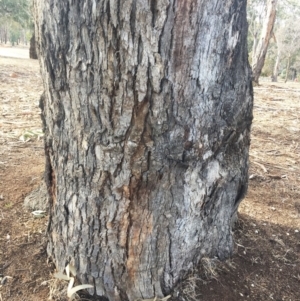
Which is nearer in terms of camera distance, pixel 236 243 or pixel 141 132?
pixel 141 132

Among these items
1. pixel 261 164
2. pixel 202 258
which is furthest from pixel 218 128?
pixel 261 164

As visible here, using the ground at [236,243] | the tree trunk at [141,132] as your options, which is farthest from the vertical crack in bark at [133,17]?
the ground at [236,243]

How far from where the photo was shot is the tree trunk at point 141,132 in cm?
101

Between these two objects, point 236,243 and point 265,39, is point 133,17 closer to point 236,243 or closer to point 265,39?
point 236,243

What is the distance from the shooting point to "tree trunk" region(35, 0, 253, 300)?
101 centimetres

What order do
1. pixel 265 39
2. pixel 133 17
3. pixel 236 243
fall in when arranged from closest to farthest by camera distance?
pixel 133 17 → pixel 236 243 → pixel 265 39

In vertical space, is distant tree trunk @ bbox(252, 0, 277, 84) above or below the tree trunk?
above

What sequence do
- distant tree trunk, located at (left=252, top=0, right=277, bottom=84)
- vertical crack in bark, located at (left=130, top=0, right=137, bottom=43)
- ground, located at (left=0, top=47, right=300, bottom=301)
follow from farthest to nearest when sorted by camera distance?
distant tree trunk, located at (left=252, top=0, right=277, bottom=84), ground, located at (left=0, top=47, right=300, bottom=301), vertical crack in bark, located at (left=130, top=0, right=137, bottom=43)

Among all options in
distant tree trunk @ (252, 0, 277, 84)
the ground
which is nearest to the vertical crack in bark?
the ground

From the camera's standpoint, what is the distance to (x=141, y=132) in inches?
43.4

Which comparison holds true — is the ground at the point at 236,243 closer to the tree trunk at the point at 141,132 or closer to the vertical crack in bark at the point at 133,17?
the tree trunk at the point at 141,132

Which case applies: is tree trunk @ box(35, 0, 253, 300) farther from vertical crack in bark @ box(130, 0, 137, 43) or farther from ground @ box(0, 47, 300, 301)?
ground @ box(0, 47, 300, 301)

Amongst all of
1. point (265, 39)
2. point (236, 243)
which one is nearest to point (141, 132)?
point (236, 243)

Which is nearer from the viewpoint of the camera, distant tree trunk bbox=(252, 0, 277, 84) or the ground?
the ground
